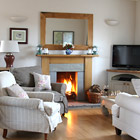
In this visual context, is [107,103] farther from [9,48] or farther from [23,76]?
[9,48]

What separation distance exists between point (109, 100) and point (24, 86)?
1669 mm

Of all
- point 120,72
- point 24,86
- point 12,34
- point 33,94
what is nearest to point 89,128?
point 33,94

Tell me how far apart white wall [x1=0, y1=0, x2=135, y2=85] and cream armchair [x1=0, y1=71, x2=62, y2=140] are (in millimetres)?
2527

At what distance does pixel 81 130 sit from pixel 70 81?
2635mm

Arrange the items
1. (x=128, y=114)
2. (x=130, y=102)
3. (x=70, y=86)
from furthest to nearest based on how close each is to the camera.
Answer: (x=70, y=86)
(x=128, y=114)
(x=130, y=102)

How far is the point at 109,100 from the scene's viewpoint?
15.7ft

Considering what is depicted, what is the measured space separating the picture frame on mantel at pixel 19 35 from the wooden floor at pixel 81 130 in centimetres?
212

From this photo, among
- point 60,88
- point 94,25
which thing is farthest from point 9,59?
point 94,25

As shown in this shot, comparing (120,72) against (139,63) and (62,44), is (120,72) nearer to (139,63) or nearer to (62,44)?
(139,63)

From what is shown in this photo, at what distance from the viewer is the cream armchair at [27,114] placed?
11.8ft

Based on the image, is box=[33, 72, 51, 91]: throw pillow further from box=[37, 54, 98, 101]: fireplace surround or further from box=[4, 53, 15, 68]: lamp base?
box=[37, 54, 98, 101]: fireplace surround

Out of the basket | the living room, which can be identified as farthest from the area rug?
the living room

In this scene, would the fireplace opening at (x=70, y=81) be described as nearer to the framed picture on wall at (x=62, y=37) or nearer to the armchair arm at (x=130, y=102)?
the framed picture on wall at (x=62, y=37)

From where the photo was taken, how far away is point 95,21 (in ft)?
21.7
